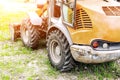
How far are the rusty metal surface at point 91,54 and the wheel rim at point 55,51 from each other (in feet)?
2.47

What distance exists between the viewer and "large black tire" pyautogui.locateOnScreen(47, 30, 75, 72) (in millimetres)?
5643

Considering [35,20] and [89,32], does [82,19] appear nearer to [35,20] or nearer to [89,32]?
[89,32]

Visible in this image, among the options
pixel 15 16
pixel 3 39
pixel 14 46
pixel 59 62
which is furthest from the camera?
pixel 15 16

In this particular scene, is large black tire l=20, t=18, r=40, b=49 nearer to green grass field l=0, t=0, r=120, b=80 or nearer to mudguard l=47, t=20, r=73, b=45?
green grass field l=0, t=0, r=120, b=80

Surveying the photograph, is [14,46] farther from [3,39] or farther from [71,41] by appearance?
[71,41]

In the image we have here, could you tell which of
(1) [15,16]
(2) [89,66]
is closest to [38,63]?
(2) [89,66]

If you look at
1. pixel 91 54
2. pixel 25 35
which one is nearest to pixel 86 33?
pixel 91 54

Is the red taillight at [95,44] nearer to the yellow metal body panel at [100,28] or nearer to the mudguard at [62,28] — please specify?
the yellow metal body panel at [100,28]

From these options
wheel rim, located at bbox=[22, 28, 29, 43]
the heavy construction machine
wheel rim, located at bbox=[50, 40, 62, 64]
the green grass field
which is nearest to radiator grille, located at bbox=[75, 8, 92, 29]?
the heavy construction machine

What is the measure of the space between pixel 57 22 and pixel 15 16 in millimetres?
5440

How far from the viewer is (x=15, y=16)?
36.4 feet

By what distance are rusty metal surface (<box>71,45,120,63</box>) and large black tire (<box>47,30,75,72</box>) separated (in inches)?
13.4

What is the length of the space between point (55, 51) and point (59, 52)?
0.57 ft

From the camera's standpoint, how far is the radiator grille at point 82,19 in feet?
17.0
